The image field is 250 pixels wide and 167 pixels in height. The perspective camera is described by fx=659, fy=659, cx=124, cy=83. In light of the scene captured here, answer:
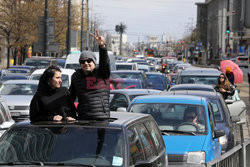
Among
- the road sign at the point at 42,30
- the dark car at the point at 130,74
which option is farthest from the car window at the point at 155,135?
the road sign at the point at 42,30

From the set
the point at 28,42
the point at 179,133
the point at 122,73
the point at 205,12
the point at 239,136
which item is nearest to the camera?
the point at 179,133

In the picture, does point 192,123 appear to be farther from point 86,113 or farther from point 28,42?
point 28,42

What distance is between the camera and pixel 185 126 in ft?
33.7

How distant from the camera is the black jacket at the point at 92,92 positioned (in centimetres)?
740

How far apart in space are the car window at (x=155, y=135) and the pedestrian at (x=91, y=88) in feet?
1.63

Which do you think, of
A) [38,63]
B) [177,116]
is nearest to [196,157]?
[177,116]

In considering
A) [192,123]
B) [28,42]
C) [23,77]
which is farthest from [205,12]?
[192,123]

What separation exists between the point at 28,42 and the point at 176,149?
41.4 meters

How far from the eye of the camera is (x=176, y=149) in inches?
368

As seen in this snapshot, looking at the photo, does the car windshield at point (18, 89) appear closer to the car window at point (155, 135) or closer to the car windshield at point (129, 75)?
the car windshield at point (129, 75)

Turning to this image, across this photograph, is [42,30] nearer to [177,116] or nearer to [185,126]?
[177,116]

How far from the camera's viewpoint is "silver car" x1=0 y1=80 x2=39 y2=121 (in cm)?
1694

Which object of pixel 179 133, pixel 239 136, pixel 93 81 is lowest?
pixel 239 136

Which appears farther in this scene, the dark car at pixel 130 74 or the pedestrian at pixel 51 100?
the dark car at pixel 130 74
